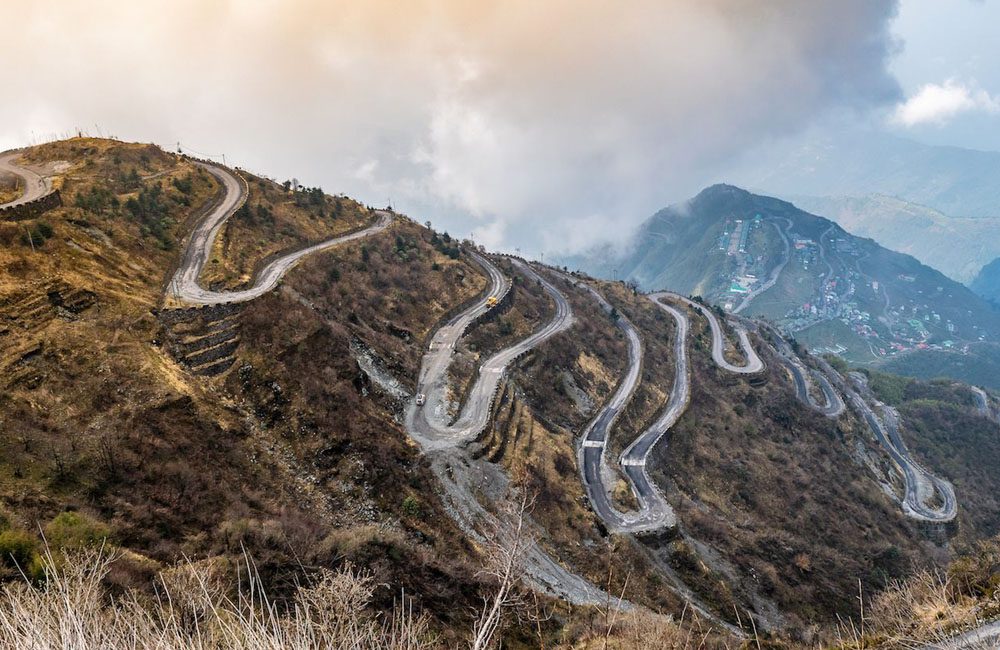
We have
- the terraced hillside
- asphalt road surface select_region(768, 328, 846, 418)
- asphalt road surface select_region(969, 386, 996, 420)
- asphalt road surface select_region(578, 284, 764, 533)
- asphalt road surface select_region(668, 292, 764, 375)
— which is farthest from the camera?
asphalt road surface select_region(969, 386, 996, 420)

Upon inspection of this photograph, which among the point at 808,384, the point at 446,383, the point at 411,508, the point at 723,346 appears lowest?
the point at 411,508

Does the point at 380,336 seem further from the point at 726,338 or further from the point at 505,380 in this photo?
the point at 726,338

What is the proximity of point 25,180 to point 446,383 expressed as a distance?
4913 cm

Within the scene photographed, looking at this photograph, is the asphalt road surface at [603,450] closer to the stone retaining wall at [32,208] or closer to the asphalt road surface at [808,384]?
the asphalt road surface at [808,384]

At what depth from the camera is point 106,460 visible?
26.7 meters

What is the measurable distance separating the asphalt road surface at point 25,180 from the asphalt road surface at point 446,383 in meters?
38.5

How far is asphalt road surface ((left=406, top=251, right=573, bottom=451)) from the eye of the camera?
47.9 m

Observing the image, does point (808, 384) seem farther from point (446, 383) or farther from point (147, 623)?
point (147, 623)

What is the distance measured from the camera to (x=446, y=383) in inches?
2195

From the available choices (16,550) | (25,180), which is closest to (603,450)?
(16,550)

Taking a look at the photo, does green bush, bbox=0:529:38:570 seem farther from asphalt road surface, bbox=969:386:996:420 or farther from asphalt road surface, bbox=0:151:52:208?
asphalt road surface, bbox=969:386:996:420

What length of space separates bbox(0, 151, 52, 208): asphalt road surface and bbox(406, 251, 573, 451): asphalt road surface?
38.5 metres

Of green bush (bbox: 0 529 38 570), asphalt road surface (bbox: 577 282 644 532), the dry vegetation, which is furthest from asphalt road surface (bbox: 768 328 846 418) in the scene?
green bush (bbox: 0 529 38 570)

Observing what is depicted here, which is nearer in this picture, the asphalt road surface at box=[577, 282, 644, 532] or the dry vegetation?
the asphalt road surface at box=[577, 282, 644, 532]
